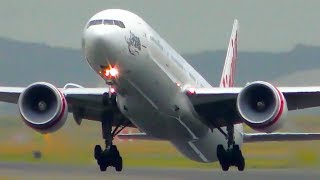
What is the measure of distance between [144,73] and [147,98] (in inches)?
34.3

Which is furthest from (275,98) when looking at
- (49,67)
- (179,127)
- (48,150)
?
(49,67)

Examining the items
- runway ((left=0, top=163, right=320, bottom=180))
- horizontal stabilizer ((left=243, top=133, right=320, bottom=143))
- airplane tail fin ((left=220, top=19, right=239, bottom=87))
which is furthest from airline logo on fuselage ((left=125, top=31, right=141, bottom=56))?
airplane tail fin ((left=220, top=19, right=239, bottom=87))

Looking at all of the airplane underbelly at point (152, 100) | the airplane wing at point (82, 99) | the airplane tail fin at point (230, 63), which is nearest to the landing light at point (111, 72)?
the airplane underbelly at point (152, 100)

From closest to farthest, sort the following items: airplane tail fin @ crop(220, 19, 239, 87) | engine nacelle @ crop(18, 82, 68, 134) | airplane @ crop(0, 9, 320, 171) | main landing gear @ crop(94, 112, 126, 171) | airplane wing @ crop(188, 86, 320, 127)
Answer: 1. airplane @ crop(0, 9, 320, 171)
2. engine nacelle @ crop(18, 82, 68, 134)
3. airplane wing @ crop(188, 86, 320, 127)
4. main landing gear @ crop(94, 112, 126, 171)
5. airplane tail fin @ crop(220, 19, 239, 87)

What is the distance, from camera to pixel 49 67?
3551 inches

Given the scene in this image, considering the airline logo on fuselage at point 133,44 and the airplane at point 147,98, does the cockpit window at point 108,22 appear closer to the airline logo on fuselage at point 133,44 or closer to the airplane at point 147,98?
the airplane at point 147,98

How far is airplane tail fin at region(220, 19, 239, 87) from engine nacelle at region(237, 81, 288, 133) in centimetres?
986

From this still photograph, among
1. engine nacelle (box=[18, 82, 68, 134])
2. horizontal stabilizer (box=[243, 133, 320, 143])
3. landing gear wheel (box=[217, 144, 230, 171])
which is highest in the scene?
engine nacelle (box=[18, 82, 68, 134])

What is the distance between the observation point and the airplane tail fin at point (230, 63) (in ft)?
152

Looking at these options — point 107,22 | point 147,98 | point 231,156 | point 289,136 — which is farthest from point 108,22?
point 289,136

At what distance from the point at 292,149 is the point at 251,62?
52.7 metres

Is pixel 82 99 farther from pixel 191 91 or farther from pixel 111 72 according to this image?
pixel 111 72

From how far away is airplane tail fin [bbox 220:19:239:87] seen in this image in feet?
152

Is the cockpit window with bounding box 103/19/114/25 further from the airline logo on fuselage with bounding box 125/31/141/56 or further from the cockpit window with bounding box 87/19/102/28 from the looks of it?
the airline logo on fuselage with bounding box 125/31/141/56
